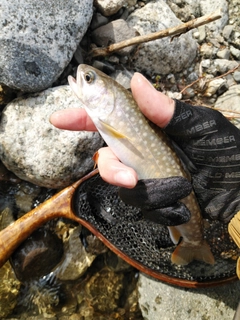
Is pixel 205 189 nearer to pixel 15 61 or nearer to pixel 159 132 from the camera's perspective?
pixel 159 132

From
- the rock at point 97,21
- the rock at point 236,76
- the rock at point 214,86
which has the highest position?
the rock at point 97,21

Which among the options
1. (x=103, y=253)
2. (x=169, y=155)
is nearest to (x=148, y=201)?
(x=169, y=155)

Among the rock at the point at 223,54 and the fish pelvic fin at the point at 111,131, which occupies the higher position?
the fish pelvic fin at the point at 111,131

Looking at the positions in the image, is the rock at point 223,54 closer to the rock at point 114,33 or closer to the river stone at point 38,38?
the rock at point 114,33

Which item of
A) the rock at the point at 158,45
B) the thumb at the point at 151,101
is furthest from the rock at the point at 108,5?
the thumb at the point at 151,101

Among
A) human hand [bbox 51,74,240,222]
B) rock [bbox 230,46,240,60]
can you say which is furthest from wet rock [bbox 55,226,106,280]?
rock [bbox 230,46,240,60]

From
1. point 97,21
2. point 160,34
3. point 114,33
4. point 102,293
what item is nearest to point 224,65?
point 160,34

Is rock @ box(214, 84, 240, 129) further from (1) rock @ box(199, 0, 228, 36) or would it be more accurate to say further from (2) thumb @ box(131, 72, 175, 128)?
(2) thumb @ box(131, 72, 175, 128)
